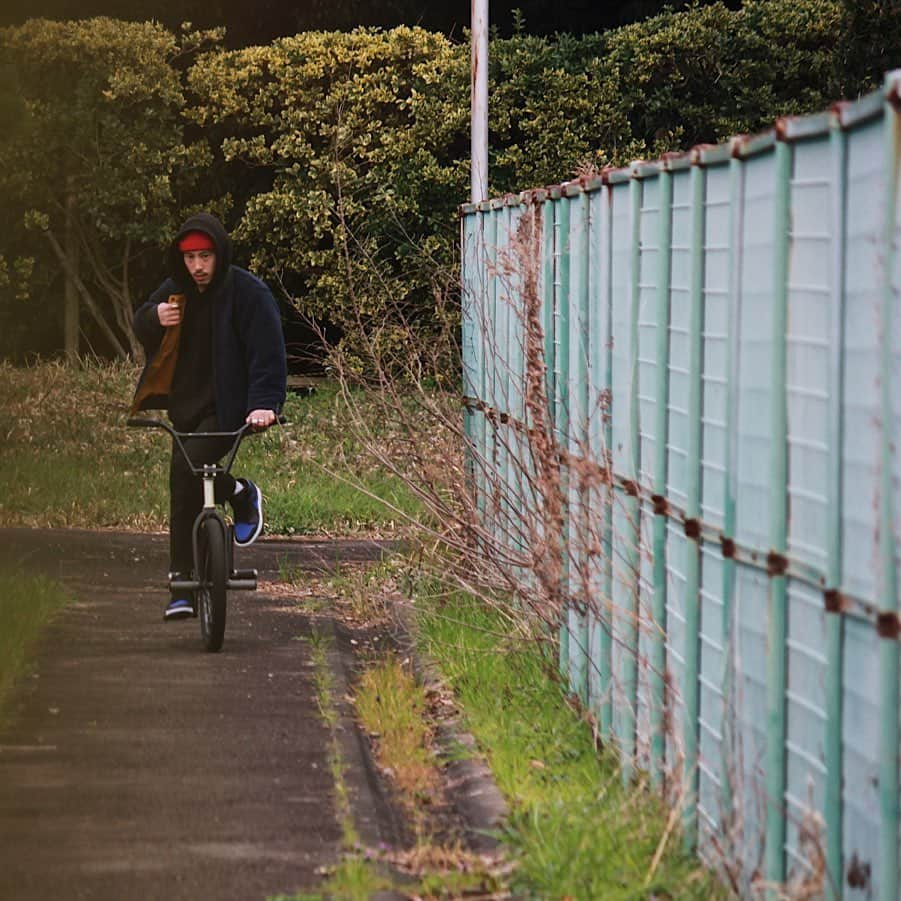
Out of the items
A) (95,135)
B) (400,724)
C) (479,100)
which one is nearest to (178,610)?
(400,724)

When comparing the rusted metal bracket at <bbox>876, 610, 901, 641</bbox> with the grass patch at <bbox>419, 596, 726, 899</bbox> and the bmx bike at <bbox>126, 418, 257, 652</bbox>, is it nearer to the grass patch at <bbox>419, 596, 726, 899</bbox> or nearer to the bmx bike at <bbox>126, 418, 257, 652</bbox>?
the grass patch at <bbox>419, 596, 726, 899</bbox>

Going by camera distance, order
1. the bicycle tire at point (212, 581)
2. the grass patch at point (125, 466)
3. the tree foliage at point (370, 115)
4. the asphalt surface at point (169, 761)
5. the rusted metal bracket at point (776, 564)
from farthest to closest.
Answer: the tree foliage at point (370, 115) → the grass patch at point (125, 466) → the bicycle tire at point (212, 581) → the asphalt surface at point (169, 761) → the rusted metal bracket at point (776, 564)

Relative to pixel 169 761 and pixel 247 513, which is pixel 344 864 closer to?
pixel 169 761

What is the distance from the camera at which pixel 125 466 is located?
535 inches

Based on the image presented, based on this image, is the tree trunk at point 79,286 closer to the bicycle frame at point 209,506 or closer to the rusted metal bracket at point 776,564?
the bicycle frame at point 209,506

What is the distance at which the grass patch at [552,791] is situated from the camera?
4.96m

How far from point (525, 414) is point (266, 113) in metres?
12.0

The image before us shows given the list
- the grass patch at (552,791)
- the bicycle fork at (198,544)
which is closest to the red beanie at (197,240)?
the bicycle fork at (198,544)

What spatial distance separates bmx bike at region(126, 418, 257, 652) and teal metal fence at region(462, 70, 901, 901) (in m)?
1.62

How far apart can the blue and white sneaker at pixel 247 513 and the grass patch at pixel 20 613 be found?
3.11 ft

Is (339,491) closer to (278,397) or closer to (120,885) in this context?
(278,397)

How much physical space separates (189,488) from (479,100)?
6002mm

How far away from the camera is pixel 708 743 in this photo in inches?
197

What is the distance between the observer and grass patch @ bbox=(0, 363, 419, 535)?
11859 mm
